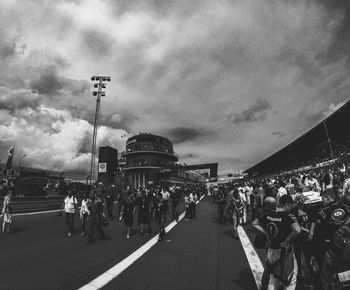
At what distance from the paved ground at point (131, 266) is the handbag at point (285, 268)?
1193 mm

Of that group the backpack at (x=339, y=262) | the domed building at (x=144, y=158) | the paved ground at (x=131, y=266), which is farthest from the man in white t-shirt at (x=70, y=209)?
the domed building at (x=144, y=158)

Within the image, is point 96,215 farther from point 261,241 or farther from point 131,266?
point 261,241

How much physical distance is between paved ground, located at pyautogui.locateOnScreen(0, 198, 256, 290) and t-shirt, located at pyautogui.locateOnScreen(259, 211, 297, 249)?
147cm

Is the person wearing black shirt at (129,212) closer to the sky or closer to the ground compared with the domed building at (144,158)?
closer to the ground

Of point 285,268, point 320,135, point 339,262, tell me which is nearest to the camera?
point 339,262

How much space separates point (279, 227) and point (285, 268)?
544 mm

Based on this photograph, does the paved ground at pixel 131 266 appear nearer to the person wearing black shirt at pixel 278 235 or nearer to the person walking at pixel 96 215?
the person walking at pixel 96 215

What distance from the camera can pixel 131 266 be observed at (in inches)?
218

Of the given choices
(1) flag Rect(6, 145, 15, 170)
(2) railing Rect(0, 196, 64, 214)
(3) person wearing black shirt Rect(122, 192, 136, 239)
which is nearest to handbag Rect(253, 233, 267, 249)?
(3) person wearing black shirt Rect(122, 192, 136, 239)

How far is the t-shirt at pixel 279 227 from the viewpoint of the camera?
326 cm

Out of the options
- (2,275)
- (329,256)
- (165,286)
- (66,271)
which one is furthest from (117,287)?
(329,256)

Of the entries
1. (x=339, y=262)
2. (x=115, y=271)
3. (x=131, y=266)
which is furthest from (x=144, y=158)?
(x=339, y=262)

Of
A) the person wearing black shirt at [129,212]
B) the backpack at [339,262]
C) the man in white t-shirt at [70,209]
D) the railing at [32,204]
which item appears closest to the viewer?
the backpack at [339,262]

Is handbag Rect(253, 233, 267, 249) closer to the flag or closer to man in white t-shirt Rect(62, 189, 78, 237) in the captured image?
man in white t-shirt Rect(62, 189, 78, 237)
